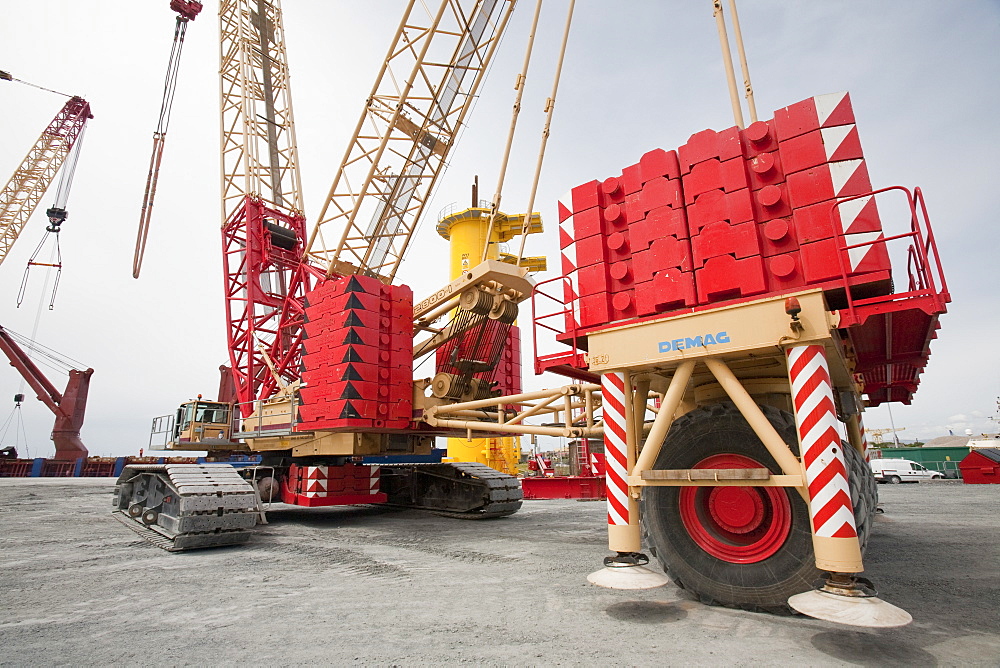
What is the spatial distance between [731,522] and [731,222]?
2.80m

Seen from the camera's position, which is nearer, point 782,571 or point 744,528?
point 782,571

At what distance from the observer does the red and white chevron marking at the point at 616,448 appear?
204 inches

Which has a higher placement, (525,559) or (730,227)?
(730,227)

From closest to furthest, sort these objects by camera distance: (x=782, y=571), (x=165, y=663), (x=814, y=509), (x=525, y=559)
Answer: (x=165, y=663), (x=814, y=509), (x=782, y=571), (x=525, y=559)

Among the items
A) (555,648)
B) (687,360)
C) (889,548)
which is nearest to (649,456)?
(687,360)

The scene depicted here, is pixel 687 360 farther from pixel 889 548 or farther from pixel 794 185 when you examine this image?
pixel 889 548

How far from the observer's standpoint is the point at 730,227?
5.02 m

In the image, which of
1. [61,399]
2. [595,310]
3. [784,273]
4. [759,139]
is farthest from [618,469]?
[61,399]

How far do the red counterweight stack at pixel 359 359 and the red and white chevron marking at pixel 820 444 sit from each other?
818cm

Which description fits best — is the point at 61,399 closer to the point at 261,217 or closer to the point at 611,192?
the point at 261,217

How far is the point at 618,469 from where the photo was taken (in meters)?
5.28

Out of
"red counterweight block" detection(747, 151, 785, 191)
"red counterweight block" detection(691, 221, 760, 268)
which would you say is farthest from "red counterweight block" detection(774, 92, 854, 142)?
"red counterweight block" detection(691, 221, 760, 268)

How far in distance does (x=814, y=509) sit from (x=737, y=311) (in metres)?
1.73

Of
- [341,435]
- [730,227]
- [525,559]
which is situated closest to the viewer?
[730,227]
